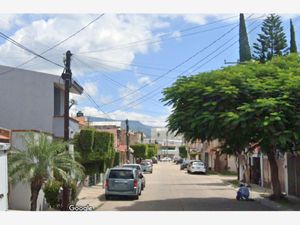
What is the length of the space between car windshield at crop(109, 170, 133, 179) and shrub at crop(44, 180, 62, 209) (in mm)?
6451

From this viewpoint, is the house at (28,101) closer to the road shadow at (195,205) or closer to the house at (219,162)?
the road shadow at (195,205)

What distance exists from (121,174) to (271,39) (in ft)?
76.8

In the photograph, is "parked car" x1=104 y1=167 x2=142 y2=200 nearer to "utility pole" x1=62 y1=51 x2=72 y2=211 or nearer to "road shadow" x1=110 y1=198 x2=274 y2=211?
"road shadow" x1=110 y1=198 x2=274 y2=211

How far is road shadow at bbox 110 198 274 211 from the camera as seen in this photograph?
65.8 feet

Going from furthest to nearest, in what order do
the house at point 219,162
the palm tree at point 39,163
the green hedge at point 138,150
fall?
the green hedge at point 138,150, the house at point 219,162, the palm tree at point 39,163

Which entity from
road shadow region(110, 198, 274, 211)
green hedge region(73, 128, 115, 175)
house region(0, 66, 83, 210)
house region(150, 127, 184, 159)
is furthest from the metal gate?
house region(150, 127, 184, 159)

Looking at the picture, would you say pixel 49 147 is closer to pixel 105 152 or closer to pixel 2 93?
pixel 2 93

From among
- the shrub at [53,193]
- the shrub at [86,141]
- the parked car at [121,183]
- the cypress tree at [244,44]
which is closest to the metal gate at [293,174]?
the parked car at [121,183]

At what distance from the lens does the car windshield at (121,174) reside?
2569 centimetres

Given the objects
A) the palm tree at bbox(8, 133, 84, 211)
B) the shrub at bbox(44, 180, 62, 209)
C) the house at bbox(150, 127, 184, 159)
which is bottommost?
the shrub at bbox(44, 180, 62, 209)

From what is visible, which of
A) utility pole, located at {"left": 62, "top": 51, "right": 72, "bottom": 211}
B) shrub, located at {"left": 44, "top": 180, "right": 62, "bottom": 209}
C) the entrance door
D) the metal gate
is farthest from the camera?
the metal gate

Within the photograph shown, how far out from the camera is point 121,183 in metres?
25.3

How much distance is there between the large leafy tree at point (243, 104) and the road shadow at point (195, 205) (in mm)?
2469

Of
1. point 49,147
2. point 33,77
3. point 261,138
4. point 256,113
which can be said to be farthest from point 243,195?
point 33,77
